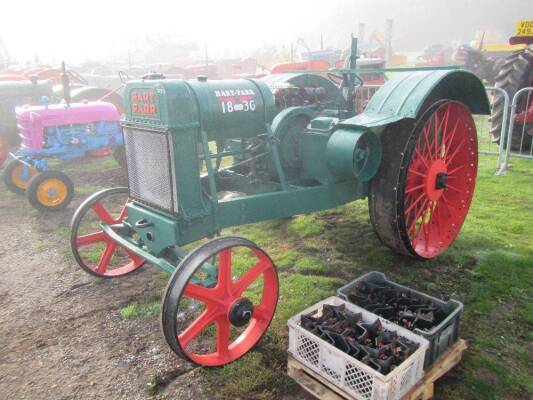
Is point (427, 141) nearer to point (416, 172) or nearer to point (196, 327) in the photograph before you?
point (416, 172)

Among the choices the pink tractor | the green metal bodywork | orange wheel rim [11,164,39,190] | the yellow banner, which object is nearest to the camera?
the green metal bodywork

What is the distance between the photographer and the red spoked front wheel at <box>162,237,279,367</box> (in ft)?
7.43

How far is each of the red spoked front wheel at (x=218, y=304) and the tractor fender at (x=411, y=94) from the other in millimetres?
1199

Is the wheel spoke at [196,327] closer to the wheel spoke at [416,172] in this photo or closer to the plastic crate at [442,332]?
the plastic crate at [442,332]

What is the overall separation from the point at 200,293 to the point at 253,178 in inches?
45.9

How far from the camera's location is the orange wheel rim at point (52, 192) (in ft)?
17.3

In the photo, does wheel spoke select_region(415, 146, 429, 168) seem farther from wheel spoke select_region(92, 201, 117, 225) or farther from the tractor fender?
wheel spoke select_region(92, 201, 117, 225)

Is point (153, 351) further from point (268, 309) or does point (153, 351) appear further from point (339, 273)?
point (339, 273)

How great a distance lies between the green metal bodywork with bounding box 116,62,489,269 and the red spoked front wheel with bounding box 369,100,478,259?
139 mm

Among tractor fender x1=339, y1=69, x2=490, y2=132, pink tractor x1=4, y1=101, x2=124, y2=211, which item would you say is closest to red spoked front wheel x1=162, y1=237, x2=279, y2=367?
tractor fender x1=339, y1=69, x2=490, y2=132

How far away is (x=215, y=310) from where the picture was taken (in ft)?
8.16

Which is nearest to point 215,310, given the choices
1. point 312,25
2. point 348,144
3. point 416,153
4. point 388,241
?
point 348,144

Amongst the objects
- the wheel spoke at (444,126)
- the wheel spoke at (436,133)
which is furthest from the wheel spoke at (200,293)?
the wheel spoke at (444,126)

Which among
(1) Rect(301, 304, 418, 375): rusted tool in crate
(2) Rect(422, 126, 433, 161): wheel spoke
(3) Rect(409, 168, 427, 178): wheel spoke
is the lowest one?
(1) Rect(301, 304, 418, 375): rusted tool in crate
